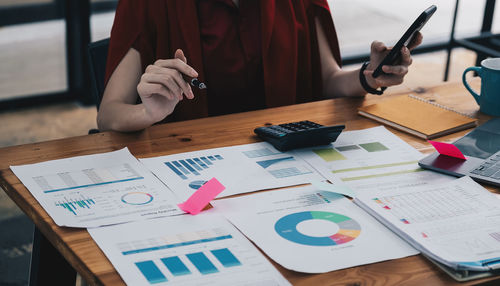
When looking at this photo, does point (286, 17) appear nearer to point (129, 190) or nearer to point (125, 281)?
point (129, 190)

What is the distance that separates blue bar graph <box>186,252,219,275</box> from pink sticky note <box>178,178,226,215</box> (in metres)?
0.14

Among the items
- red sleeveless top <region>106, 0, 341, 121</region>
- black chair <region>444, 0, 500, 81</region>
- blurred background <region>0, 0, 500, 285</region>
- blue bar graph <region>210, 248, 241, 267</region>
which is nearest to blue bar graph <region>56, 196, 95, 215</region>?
blue bar graph <region>210, 248, 241, 267</region>

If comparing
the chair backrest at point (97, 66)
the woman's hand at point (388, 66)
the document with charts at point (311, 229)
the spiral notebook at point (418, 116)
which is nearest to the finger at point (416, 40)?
the woman's hand at point (388, 66)

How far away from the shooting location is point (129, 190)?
1156 mm

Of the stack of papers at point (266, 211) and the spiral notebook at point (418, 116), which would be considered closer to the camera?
the stack of papers at point (266, 211)

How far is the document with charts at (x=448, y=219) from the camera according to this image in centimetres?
A: 97

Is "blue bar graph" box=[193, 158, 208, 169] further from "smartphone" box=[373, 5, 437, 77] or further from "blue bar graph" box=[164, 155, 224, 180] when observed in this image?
"smartphone" box=[373, 5, 437, 77]

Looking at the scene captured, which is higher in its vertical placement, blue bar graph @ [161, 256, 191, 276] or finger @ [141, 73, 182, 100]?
finger @ [141, 73, 182, 100]

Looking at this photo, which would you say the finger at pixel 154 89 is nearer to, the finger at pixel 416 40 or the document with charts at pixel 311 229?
the document with charts at pixel 311 229

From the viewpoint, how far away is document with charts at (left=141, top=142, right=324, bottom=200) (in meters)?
1.19

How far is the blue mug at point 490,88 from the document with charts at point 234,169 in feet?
1.81

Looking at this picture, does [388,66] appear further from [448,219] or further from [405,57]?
[448,219]

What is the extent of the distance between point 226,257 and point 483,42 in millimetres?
3061

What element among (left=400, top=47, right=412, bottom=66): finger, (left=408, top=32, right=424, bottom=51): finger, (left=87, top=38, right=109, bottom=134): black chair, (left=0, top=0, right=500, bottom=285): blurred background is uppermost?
(left=408, top=32, right=424, bottom=51): finger
